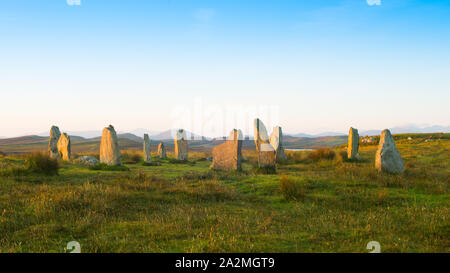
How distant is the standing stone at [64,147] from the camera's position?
2472 cm

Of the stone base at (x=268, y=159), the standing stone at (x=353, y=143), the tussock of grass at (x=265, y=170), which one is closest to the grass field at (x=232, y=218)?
the tussock of grass at (x=265, y=170)

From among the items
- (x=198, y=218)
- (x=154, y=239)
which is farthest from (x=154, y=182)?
(x=154, y=239)

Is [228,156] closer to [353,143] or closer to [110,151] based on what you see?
[110,151]

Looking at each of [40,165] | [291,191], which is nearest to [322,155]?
[291,191]

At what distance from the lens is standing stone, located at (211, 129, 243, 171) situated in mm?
17844

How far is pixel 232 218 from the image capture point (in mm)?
7211

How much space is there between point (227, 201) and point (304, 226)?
335 cm

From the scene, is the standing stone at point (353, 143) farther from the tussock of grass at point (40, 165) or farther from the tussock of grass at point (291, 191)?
the tussock of grass at point (40, 165)

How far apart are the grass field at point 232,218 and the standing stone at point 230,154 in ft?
19.0

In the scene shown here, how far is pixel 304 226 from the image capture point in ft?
22.2

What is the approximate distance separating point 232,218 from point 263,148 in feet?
38.0
